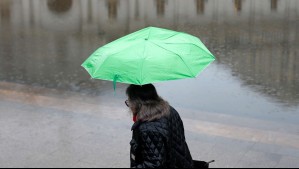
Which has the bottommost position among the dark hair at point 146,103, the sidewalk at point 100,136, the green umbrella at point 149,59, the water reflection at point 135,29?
the sidewalk at point 100,136

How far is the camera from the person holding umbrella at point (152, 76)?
3486mm

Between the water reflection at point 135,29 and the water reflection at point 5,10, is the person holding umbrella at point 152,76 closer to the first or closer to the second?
the water reflection at point 135,29

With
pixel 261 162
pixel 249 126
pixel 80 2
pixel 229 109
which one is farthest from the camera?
pixel 80 2

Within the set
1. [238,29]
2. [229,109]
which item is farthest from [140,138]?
[238,29]

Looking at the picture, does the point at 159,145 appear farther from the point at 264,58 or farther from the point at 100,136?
the point at 264,58

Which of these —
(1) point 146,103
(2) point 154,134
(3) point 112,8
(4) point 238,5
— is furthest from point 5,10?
(2) point 154,134

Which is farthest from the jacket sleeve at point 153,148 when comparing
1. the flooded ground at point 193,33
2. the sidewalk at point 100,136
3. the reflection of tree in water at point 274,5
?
the reflection of tree in water at point 274,5

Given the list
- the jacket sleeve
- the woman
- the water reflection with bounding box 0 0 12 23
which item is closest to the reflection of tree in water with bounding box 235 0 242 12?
the water reflection with bounding box 0 0 12 23

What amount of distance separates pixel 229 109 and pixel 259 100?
735 millimetres

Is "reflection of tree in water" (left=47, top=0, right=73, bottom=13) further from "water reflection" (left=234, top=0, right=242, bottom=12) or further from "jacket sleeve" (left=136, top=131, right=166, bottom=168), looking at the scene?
"jacket sleeve" (left=136, top=131, right=166, bottom=168)

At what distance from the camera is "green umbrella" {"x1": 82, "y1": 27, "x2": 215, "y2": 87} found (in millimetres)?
3785

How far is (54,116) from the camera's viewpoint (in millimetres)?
8195

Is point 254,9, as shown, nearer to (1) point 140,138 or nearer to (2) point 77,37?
(2) point 77,37

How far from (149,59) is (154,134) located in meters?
0.58
